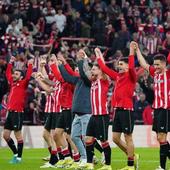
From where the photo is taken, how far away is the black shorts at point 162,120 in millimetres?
18469

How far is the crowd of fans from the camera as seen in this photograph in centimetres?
3180

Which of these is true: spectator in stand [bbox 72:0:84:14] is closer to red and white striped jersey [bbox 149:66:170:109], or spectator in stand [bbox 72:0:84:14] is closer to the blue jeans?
the blue jeans

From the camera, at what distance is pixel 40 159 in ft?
78.3

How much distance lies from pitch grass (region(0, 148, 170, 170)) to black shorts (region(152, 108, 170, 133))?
6.93 ft

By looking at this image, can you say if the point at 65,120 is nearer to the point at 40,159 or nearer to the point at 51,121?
the point at 51,121

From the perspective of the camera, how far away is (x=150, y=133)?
30641 millimetres

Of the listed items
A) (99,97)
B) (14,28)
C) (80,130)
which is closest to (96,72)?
(99,97)

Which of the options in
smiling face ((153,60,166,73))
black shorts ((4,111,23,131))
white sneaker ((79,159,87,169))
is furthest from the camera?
black shorts ((4,111,23,131))

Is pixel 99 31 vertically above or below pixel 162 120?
above

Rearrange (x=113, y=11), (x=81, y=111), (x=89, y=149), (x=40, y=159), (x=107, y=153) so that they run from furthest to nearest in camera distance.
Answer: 1. (x=113, y=11)
2. (x=40, y=159)
3. (x=81, y=111)
4. (x=89, y=149)
5. (x=107, y=153)

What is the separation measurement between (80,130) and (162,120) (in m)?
2.73

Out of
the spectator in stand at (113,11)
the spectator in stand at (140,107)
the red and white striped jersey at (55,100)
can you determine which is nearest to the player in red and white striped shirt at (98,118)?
the red and white striped jersey at (55,100)

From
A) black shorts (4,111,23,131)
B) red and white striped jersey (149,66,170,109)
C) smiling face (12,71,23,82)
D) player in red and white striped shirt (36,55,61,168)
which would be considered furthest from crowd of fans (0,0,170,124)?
red and white striped jersey (149,66,170,109)

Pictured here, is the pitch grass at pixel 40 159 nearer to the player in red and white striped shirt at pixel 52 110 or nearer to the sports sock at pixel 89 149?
the player in red and white striped shirt at pixel 52 110
